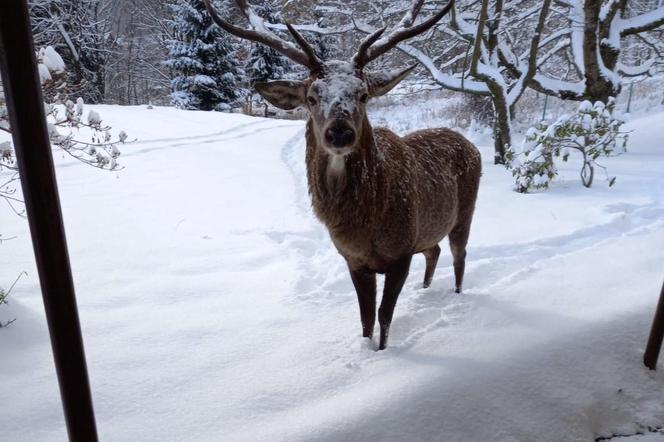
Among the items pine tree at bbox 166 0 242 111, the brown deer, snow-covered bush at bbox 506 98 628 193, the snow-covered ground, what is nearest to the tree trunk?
snow-covered bush at bbox 506 98 628 193

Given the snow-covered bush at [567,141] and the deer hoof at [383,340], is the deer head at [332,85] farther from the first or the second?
the snow-covered bush at [567,141]

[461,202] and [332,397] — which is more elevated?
[461,202]

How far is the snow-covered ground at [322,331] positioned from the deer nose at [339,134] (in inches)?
46.6

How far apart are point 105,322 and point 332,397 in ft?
5.94

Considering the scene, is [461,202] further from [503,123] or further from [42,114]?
[503,123]

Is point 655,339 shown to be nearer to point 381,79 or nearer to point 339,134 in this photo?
point 339,134

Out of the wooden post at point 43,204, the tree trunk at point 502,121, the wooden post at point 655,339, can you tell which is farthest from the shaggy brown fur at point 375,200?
the tree trunk at point 502,121

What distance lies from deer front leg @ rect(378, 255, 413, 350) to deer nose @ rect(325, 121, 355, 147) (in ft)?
2.85

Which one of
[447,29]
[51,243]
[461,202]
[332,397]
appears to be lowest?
[332,397]

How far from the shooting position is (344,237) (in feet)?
7.99

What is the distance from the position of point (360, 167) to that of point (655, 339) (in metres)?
1.61

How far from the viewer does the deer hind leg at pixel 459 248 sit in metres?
3.45

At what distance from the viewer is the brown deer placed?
222 centimetres

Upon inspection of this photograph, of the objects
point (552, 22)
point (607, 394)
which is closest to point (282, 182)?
point (607, 394)
